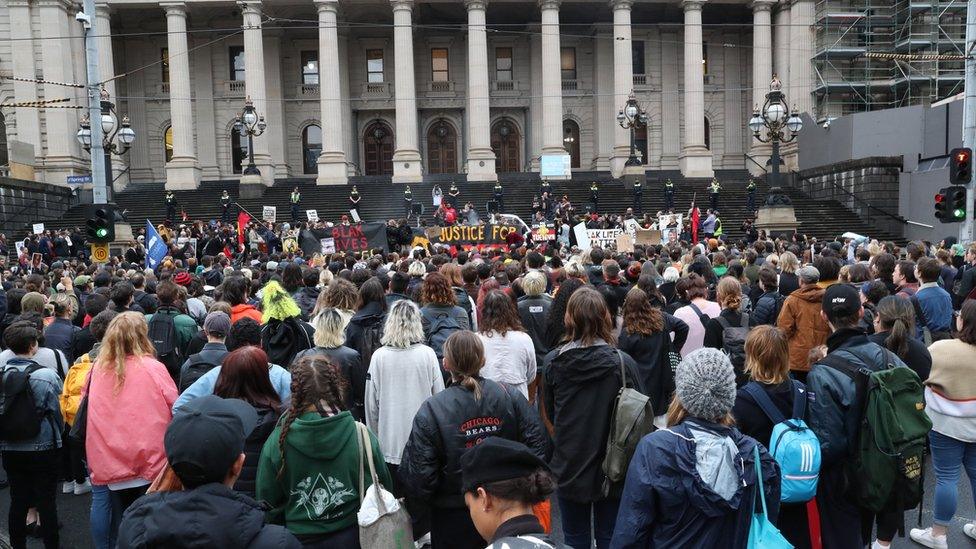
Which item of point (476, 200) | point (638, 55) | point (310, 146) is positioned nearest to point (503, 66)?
point (638, 55)

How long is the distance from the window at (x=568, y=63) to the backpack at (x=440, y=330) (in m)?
43.9

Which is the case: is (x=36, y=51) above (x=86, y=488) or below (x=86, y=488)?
above

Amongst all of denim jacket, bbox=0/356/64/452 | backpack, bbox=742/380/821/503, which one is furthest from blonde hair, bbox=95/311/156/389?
backpack, bbox=742/380/821/503

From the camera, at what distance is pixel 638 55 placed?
161ft

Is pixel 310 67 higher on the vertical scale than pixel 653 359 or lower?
higher

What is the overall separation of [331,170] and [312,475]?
38.6 metres

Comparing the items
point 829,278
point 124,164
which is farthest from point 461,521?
point 124,164

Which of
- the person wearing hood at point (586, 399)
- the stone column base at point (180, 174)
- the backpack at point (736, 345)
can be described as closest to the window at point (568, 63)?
the stone column base at point (180, 174)

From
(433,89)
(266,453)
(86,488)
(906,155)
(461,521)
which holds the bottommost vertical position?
(86,488)

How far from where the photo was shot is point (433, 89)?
4847 cm

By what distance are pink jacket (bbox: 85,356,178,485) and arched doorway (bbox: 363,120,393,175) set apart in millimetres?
44545

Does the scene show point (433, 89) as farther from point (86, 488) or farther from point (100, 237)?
point (86, 488)

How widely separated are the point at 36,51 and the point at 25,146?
6.01 meters

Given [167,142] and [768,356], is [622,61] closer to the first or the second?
[167,142]
